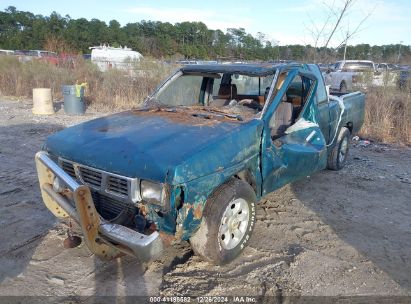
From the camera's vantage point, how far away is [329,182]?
6.01 m

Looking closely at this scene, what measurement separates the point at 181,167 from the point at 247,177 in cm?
105

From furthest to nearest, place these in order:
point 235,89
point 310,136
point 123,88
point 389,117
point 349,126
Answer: point 123,88
point 389,117
point 349,126
point 235,89
point 310,136

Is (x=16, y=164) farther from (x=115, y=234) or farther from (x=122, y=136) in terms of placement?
(x=115, y=234)

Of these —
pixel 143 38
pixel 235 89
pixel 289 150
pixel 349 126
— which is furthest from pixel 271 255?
pixel 143 38

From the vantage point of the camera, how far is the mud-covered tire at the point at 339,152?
628 cm

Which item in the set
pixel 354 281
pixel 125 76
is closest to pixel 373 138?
pixel 354 281

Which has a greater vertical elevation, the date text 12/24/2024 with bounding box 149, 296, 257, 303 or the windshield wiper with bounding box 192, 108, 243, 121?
the windshield wiper with bounding box 192, 108, 243, 121

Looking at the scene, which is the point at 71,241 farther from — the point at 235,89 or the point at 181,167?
the point at 235,89

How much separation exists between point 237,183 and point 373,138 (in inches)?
269

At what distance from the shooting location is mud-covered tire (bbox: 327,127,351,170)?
6.28 meters

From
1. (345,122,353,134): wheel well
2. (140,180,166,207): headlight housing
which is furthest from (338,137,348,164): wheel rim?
(140,180,166,207): headlight housing

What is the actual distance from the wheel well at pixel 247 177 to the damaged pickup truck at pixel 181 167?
0.04 ft

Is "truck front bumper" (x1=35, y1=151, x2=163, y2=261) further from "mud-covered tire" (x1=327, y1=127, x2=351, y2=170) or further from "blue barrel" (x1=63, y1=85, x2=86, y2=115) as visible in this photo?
"blue barrel" (x1=63, y1=85, x2=86, y2=115)

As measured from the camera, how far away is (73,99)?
1212cm
